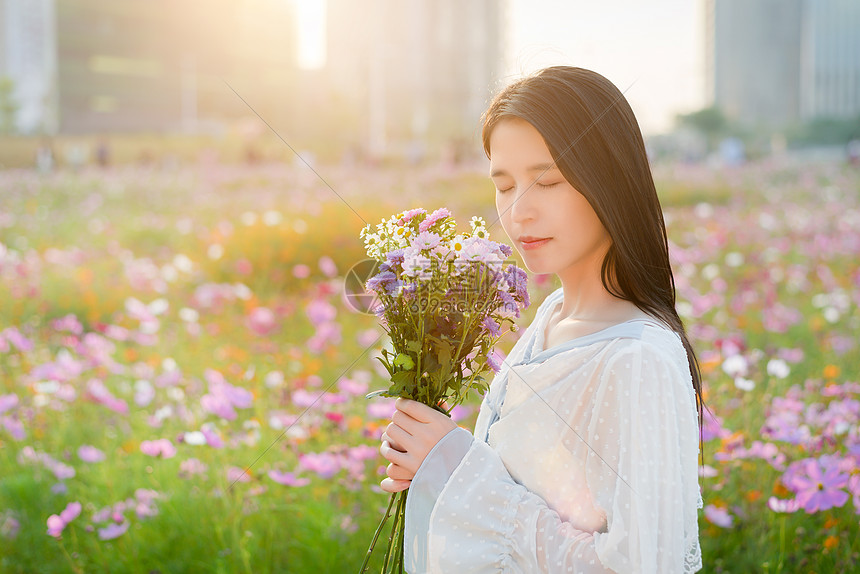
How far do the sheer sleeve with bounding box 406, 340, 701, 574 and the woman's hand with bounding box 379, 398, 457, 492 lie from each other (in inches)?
0.7

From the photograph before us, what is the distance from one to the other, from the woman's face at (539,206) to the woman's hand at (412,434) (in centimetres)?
28

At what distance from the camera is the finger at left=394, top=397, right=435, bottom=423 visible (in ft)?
3.60

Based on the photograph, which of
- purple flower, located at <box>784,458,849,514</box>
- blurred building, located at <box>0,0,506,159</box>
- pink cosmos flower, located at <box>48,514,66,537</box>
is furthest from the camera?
blurred building, located at <box>0,0,506,159</box>

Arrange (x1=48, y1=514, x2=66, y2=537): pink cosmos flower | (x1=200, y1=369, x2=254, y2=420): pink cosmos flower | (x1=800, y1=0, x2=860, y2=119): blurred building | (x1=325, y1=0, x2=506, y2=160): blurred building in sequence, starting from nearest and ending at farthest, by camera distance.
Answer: (x1=48, y1=514, x2=66, y2=537): pink cosmos flower
(x1=200, y1=369, x2=254, y2=420): pink cosmos flower
(x1=325, y1=0, x2=506, y2=160): blurred building
(x1=800, y1=0, x2=860, y2=119): blurred building

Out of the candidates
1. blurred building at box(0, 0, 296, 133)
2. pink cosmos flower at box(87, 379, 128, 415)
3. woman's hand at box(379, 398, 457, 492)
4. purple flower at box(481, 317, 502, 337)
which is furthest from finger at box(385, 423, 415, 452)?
blurred building at box(0, 0, 296, 133)

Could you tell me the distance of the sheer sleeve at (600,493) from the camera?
977 millimetres

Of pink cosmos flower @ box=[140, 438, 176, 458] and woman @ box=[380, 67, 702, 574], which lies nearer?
woman @ box=[380, 67, 702, 574]

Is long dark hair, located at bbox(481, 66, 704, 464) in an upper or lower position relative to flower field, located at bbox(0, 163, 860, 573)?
upper

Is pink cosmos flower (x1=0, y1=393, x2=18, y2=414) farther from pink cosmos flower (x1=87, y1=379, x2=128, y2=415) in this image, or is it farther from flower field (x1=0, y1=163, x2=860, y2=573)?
pink cosmos flower (x1=87, y1=379, x2=128, y2=415)

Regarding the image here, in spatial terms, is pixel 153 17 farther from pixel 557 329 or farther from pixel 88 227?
pixel 557 329

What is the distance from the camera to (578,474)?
1073mm

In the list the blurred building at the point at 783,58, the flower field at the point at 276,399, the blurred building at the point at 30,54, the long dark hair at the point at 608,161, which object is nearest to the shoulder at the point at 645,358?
the long dark hair at the point at 608,161

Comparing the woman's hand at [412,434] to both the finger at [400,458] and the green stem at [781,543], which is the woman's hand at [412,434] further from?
the green stem at [781,543]

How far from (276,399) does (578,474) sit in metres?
1.90
